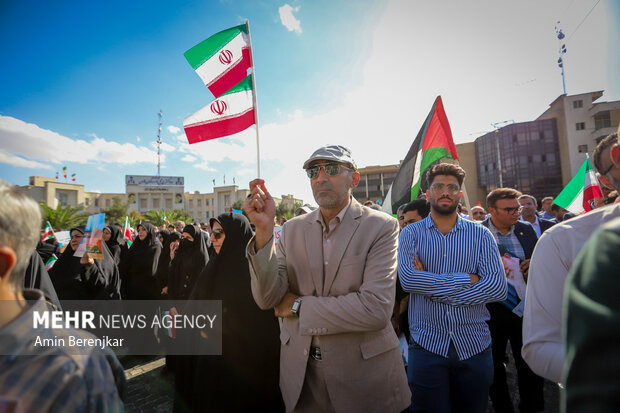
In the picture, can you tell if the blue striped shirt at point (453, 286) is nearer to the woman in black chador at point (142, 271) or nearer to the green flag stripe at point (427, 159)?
the green flag stripe at point (427, 159)

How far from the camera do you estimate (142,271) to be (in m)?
5.82

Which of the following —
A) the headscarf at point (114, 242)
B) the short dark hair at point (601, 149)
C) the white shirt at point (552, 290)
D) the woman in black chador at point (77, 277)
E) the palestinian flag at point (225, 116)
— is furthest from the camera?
the headscarf at point (114, 242)

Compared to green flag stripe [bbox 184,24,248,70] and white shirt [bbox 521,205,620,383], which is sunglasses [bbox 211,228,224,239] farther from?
white shirt [bbox 521,205,620,383]

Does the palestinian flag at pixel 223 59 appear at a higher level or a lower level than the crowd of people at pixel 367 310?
higher

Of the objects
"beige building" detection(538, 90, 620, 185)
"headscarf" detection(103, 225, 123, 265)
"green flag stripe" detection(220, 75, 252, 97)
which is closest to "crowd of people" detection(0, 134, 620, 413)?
"green flag stripe" detection(220, 75, 252, 97)

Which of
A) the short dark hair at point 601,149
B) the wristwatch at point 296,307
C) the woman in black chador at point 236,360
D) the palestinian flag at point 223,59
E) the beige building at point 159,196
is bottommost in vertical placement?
the woman in black chador at point 236,360

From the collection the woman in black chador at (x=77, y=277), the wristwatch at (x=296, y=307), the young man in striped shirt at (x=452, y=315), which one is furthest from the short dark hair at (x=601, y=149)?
the woman in black chador at (x=77, y=277)

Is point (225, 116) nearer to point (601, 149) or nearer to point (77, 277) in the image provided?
point (601, 149)

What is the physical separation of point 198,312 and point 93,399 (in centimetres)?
214

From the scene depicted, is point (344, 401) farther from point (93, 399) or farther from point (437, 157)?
point (437, 157)

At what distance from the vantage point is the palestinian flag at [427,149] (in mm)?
4562

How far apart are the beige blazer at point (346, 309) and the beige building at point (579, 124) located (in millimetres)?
45828

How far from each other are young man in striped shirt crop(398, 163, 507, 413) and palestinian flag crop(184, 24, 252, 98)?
2.60m

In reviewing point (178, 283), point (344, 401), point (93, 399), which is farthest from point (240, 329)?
point (178, 283)
